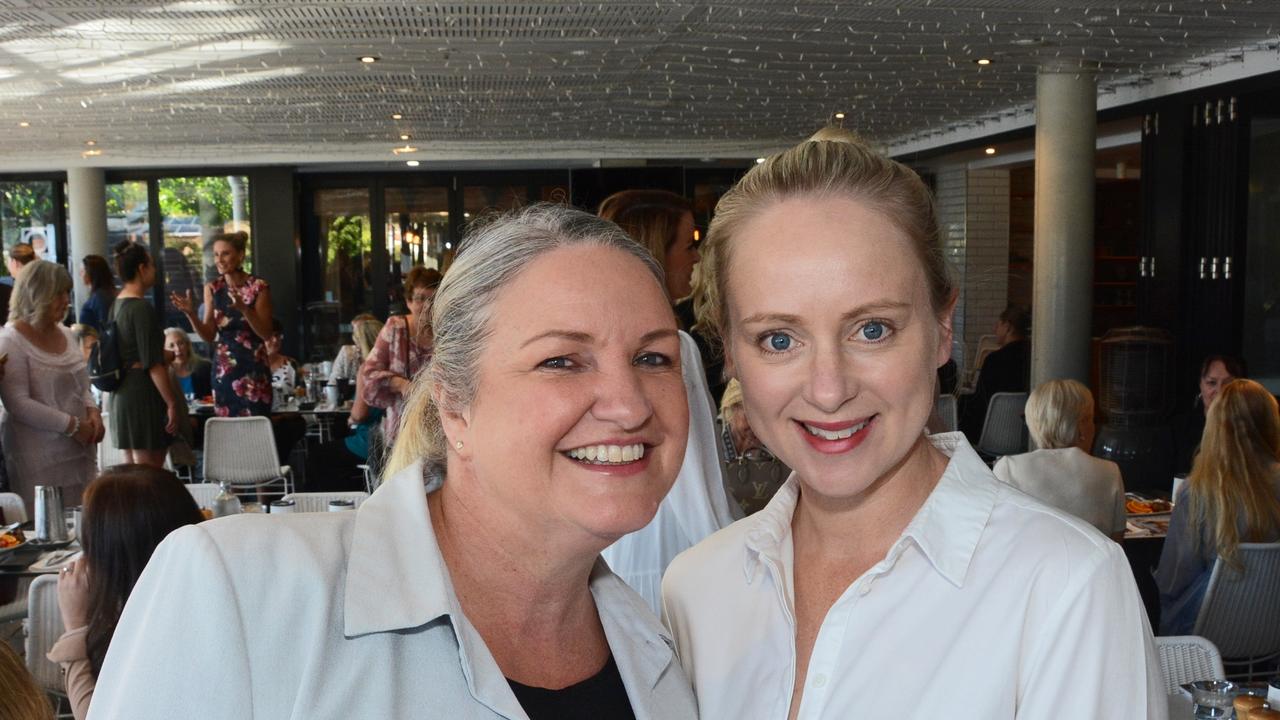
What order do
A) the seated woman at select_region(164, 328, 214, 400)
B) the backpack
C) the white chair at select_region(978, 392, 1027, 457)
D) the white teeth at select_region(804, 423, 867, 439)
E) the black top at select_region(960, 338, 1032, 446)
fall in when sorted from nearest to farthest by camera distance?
the white teeth at select_region(804, 423, 867, 439) < the backpack < the white chair at select_region(978, 392, 1027, 457) < the black top at select_region(960, 338, 1032, 446) < the seated woman at select_region(164, 328, 214, 400)

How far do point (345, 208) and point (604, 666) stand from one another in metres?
14.1

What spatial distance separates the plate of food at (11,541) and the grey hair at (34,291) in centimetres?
116

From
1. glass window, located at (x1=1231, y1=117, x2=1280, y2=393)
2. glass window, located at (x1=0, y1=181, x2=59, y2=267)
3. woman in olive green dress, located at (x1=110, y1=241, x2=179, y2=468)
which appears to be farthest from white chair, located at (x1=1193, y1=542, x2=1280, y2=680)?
glass window, located at (x1=0, y1=181, x2=59, y2=267)

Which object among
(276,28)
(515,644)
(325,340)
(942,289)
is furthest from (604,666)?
(325,340)

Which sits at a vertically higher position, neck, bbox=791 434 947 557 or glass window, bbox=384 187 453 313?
glass window, bbox=384 187 453 313

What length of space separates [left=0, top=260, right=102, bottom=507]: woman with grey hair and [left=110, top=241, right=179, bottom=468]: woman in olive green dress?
2.15 feet

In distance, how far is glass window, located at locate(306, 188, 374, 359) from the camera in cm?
1484

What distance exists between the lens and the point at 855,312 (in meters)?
1.51

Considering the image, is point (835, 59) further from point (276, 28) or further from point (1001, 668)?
point (1001, 668)

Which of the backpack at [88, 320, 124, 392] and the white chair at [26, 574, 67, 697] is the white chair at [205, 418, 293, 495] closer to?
the backpack at [88, 320, 124, 392]

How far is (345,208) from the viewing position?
15.0 meters

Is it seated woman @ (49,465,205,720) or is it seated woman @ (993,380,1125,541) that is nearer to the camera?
seated woman @ (49,465,205,720)

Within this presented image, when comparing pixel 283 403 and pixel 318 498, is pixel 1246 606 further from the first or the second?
pixel 283 403

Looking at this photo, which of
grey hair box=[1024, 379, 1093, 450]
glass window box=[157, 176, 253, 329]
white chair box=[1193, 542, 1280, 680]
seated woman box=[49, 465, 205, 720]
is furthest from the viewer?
glass window box=[157, 176, 253, 329]
